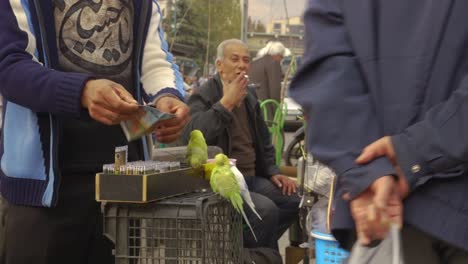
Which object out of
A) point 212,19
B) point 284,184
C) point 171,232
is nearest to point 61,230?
point 171,232

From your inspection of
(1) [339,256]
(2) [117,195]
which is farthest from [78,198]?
(1) [339,256]

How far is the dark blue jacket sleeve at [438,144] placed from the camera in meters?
1.56

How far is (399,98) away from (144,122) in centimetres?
103

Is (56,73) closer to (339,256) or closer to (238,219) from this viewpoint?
(238,219)

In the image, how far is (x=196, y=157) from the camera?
2.85 meters

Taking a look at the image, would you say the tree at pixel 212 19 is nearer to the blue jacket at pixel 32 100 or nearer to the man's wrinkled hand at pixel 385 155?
the blue jacket at pixel 32 100

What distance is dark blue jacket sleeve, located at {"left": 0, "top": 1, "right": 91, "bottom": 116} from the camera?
246 centimetres

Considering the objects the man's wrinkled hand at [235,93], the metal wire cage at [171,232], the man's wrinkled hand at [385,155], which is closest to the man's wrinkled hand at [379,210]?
the man's wrinkled hand at [385,155]

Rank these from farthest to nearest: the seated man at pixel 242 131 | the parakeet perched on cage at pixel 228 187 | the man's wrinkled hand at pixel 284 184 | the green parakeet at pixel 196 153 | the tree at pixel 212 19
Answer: the tree at pixel 212 19 < the man's wrinkled hand at pixel 284 184 < the seated man at pixel 242 131 < the green parakeet at pixel 196 153 < the parakeet perched on cage at pixel 228 187

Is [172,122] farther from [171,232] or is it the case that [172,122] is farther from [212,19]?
[212,19]

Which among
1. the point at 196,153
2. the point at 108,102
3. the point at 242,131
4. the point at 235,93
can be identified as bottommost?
the point at 196,153

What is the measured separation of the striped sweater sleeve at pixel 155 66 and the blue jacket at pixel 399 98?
1192 mm

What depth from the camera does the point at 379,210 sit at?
1.58 meters

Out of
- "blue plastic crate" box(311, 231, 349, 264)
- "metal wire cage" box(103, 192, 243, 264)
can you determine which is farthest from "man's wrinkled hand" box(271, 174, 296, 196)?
"metal wire cage" box(103, 192, 243, 264)
